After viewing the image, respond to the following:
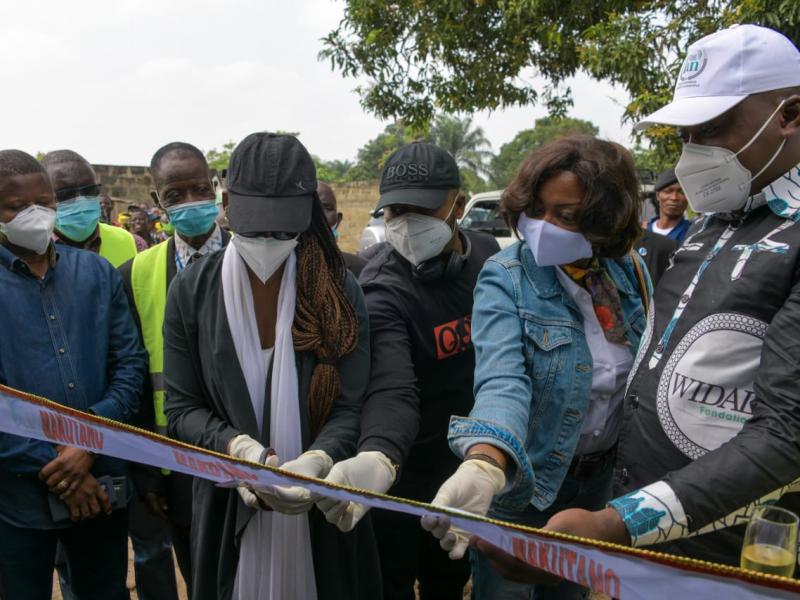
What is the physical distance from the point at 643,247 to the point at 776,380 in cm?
275

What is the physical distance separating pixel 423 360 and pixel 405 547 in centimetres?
73

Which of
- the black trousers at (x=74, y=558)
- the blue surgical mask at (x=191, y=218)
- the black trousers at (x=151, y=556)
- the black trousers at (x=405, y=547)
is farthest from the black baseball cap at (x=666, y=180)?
the black trousers at (x=74, y=558)

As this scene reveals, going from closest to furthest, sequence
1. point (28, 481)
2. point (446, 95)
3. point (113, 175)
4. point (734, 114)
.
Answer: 1. point (734, 114)
2. point (28, 481)
3. point (446, 95)
4. point (113, 175)

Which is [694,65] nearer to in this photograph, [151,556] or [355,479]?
[355,479]

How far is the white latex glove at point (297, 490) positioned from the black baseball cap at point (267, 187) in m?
0.65

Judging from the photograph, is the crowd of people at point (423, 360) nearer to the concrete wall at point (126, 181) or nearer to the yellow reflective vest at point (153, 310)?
the yellow reflective vest at point (153, 310)

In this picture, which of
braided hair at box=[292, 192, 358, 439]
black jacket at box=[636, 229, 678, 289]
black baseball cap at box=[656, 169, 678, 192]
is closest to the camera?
braided hair at box=[292, 192, 358, 439]

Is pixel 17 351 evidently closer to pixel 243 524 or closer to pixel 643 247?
pixel 243 524

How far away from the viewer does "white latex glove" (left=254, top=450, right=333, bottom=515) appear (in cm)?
170

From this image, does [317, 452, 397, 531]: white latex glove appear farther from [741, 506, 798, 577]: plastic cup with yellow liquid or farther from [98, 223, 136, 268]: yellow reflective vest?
[98, 223, 136, 268]: yellow reflective vest

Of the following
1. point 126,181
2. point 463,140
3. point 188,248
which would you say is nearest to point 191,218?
point 188,248

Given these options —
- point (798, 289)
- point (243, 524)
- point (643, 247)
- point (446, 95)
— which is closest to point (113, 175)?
point (446, 95)

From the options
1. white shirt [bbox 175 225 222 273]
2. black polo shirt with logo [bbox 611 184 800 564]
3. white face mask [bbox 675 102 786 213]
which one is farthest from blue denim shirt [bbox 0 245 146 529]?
white face mask [bbox 675 102 786 213]

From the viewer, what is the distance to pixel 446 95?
8562 mm
